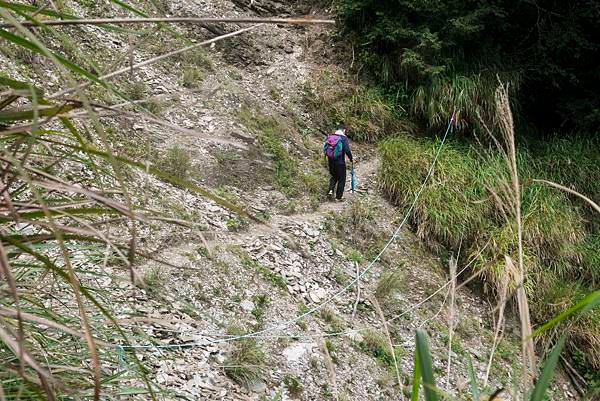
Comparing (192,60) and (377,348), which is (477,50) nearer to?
(192,60)

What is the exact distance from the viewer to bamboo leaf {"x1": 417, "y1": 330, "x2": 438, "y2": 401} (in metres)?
0.67

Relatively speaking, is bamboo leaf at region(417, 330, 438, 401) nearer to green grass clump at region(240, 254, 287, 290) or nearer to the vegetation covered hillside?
green grass clump at region(240, 254, 287, 290)

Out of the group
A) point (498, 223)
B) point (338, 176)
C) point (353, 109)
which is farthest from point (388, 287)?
point (353, 109)

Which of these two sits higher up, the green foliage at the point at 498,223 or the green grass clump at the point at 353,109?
the green grass clump at the point at 353,109

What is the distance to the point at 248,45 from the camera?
1027 centimetres

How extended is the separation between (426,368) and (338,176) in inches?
297

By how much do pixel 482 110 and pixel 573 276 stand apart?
3.21m

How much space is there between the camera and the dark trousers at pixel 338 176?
26.6 ft

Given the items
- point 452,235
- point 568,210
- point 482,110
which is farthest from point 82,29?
point 568,210

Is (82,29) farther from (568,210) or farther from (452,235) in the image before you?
(568,210)

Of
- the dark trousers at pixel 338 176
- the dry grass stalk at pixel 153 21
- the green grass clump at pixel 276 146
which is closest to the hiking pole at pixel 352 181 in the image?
the dark trousers at pixel 338 176

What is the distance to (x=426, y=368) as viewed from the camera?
0.69 m

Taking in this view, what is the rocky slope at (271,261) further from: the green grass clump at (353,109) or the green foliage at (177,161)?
the green grass clump at (353,109)

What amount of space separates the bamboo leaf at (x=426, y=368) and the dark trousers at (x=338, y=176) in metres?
7.42
